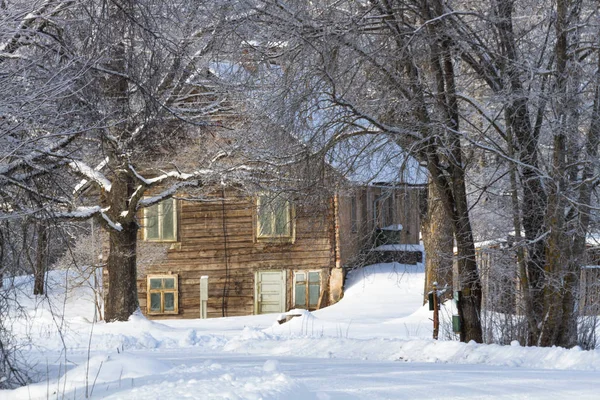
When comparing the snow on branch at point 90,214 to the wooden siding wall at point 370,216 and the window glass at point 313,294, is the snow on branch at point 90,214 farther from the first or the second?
the window glass at point 313,294

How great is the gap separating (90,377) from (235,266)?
20.0 metres

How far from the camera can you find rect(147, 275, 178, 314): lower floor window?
27469mm

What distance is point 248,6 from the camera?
1062 cm

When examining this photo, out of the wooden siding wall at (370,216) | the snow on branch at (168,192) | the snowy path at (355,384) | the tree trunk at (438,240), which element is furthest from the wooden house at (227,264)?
the snowy path at (355,384)

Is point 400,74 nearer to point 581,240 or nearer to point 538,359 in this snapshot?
point 581,240

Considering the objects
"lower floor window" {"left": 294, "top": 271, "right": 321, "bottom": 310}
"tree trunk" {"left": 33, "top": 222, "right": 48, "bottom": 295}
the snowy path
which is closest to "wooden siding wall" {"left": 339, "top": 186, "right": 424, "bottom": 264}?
"lower floor window" {"left": 294, "top": 271, "right": 321, "bottom": 310}

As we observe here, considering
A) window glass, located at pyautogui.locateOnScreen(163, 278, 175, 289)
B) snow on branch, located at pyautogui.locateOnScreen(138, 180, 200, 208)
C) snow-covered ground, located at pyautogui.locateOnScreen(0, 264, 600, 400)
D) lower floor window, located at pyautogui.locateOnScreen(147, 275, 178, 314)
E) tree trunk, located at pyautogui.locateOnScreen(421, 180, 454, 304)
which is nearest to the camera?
snow-covered ground, located at pyautogui.locateOnScreen(0, 264, 600, 400)

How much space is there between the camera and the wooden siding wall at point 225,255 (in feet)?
89.8

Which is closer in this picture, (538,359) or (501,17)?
(538,359)

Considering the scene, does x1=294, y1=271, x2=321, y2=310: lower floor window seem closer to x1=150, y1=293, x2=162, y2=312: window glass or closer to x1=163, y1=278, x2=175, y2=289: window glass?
x1=163, y1=278, x2=175, y2=289: window glass

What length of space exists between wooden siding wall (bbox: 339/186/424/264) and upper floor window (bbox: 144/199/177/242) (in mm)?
5553

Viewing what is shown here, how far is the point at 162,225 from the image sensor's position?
2756 centimetres

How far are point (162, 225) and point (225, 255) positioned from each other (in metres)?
2.32

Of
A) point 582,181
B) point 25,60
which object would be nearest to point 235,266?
point 582,181
